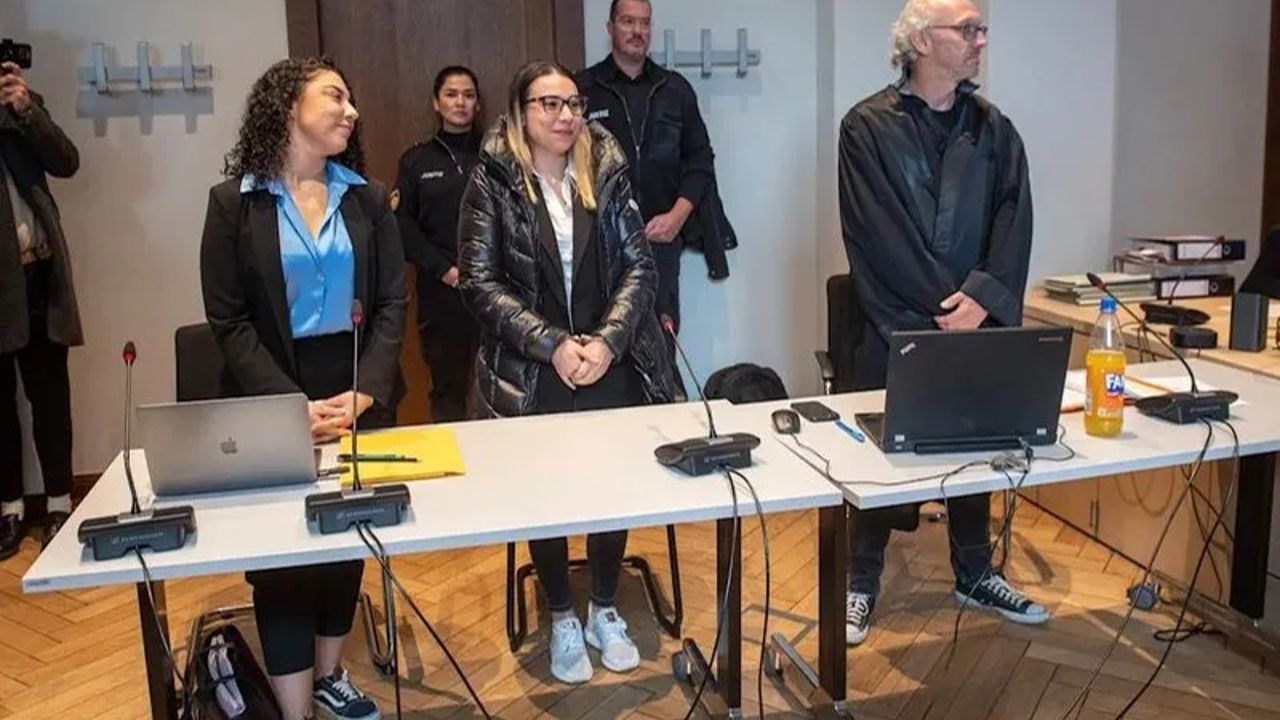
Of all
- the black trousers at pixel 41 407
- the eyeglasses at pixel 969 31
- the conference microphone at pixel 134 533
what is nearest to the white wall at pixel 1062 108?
the eyeglasses at pixel 969 31

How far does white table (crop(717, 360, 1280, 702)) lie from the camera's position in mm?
1951

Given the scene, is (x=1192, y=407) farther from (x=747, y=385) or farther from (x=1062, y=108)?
(x=747, y=385)

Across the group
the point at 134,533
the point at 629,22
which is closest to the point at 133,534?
the point at 134,533

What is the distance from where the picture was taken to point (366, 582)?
3.31 meters

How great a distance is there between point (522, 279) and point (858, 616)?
115cm

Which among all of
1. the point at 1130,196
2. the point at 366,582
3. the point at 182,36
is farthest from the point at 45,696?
the point at 1130,196

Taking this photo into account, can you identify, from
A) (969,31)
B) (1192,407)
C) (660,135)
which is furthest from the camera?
(660,135)

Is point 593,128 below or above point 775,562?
above

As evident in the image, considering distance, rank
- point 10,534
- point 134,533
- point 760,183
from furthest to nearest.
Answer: point 760,183 < point 10,534 < point 134,533

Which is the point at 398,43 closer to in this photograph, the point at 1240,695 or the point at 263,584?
the point at 263,584

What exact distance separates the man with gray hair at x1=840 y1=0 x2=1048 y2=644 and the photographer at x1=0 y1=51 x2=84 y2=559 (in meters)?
2.36

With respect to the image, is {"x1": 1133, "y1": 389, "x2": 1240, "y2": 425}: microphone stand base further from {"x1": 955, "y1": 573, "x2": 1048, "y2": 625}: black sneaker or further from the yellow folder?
the yellow folder

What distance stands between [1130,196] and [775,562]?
1779mm

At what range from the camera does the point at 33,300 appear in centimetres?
360
